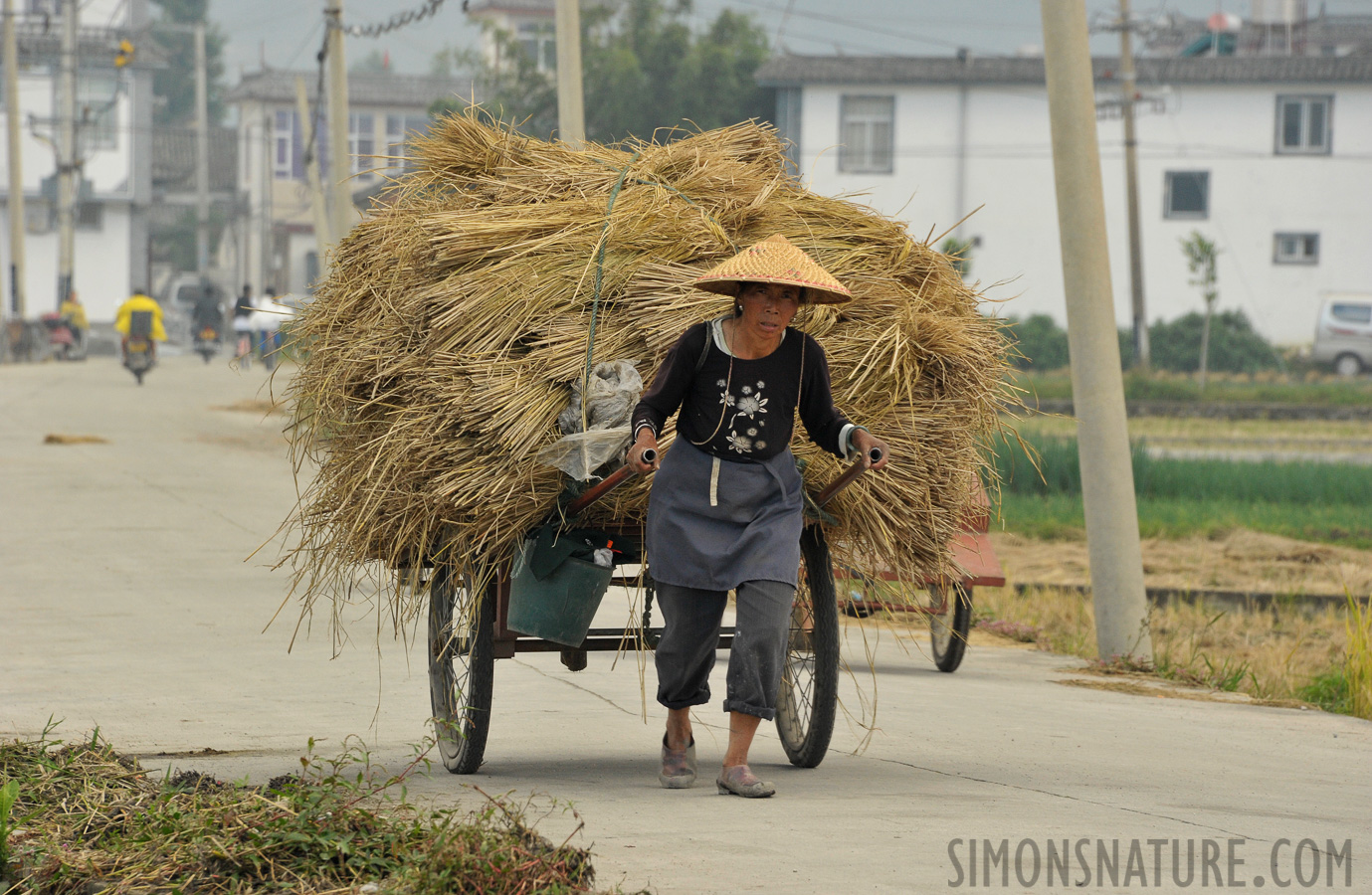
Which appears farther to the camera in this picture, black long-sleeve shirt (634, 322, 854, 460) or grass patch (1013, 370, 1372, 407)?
grass patch (1013, 370, 1372, 407)

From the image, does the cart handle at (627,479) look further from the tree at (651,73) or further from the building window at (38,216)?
the building window at (38,216)

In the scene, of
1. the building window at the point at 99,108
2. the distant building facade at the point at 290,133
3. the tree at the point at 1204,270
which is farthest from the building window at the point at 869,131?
the distant building facade at the point at 290,133

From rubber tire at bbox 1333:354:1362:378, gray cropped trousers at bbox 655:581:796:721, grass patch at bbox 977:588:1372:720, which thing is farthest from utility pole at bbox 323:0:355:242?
rubber tire at bbox 1333:354:1362:378

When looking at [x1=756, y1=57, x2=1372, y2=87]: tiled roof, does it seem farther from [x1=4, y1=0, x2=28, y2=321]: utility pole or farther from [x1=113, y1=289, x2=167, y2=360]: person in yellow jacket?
[x1=113, y1=289, x2=167, y2=360]: person in yellow jacket

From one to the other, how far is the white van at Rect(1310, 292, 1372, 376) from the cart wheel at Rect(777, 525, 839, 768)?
36064mm

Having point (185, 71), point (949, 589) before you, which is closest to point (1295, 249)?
point (949, 589)

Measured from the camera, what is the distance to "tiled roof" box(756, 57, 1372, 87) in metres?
42.0

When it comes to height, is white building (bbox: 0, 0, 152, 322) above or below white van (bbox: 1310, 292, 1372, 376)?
above

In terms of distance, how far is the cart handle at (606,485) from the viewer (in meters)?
4.86

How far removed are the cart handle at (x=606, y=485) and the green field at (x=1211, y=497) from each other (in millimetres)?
9779

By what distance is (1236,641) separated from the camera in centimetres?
1045

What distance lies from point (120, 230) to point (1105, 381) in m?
51.6

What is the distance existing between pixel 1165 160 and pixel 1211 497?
2841 centimetres

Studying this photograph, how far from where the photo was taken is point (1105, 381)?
9016mm
